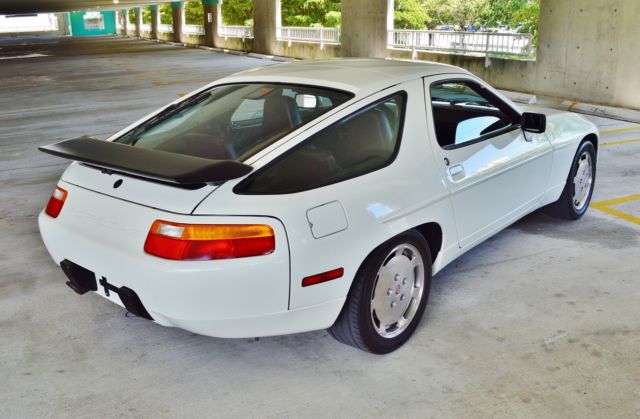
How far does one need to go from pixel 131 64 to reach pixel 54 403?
24812 mm

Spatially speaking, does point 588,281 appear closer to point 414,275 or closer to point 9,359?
point 414,275

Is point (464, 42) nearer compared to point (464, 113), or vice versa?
point (464, 113)

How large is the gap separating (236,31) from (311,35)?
31.8ft

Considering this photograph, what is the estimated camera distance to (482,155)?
12.3 ft

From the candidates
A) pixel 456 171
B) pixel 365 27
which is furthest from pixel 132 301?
pixel 365 27

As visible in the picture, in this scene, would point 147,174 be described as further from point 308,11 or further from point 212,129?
point 308,11

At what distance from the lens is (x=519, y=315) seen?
141 inches

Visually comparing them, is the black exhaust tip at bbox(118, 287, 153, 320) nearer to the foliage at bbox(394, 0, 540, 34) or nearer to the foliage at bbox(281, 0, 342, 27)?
the foliage at bbox(394, 0, 540, 34)

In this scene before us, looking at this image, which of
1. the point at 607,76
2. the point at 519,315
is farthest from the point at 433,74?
the point at 607,76

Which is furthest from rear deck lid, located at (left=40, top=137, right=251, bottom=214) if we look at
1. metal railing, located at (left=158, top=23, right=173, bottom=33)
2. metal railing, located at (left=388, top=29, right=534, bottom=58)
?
metal railing, located at (left=158, top=23, right=173, bottom=33)

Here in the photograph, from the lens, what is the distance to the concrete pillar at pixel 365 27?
20219 mm

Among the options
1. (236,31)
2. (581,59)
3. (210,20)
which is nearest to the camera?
(581,59)

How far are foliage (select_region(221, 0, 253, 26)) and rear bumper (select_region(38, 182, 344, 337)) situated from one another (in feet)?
164

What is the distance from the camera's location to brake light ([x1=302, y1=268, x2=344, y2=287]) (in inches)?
108
